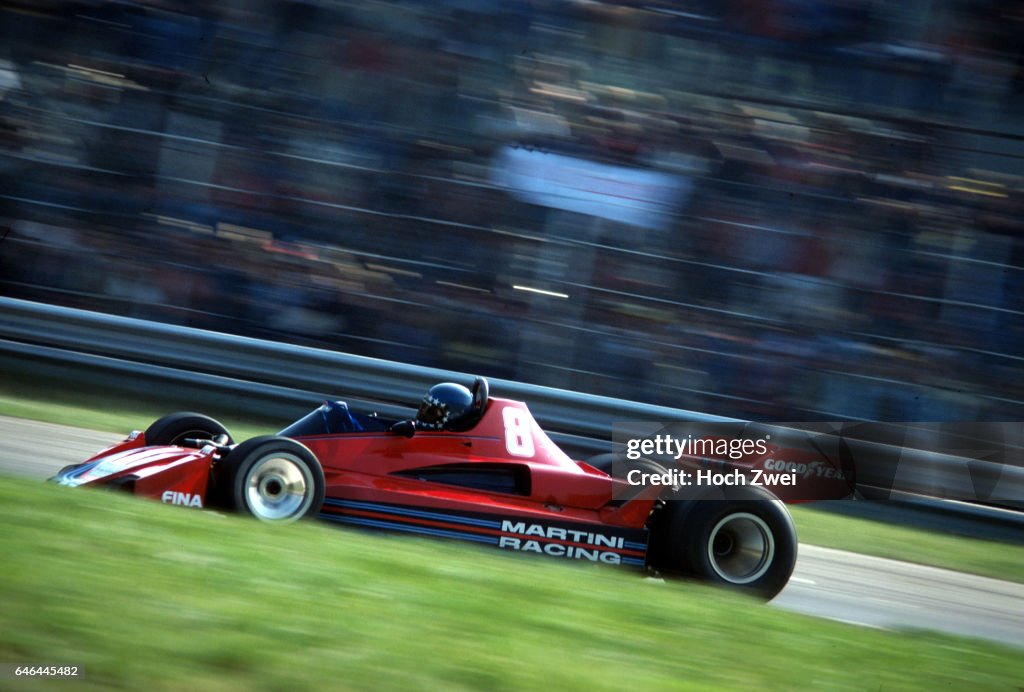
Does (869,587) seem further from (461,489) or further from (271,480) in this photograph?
(271,480)

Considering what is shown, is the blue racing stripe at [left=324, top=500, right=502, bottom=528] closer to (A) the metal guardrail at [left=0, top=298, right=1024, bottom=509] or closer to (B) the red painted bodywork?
(B) the red painted bodywork

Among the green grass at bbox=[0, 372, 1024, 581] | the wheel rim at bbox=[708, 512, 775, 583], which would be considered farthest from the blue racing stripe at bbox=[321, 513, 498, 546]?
the green grass at bbox=[0, 372, 1024, 581]

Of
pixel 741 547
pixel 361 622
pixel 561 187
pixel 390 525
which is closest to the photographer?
pixel 361 622

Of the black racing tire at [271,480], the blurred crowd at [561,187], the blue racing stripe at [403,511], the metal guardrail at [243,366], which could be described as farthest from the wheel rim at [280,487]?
the blurred crowd at [561,187]

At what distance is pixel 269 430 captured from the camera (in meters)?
8.12

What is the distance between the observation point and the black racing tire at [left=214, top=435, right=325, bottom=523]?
16.2ft

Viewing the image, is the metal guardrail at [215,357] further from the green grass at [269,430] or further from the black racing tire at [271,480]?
the black racing tire at [271,480]

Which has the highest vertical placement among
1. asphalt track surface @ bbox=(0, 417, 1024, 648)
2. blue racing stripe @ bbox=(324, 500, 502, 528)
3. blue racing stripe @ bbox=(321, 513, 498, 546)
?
blue racing stripe @ bbox=(324, 500, 502, 528)

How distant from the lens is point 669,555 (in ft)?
17.5

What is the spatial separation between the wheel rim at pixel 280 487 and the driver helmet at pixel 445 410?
0.75m

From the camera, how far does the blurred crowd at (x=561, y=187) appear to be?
8.73 metres

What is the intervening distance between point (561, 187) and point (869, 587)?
4.24 metres

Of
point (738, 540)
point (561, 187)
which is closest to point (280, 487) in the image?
point (738, 540)

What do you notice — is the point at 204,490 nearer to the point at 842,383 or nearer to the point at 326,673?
the point at 326,673
